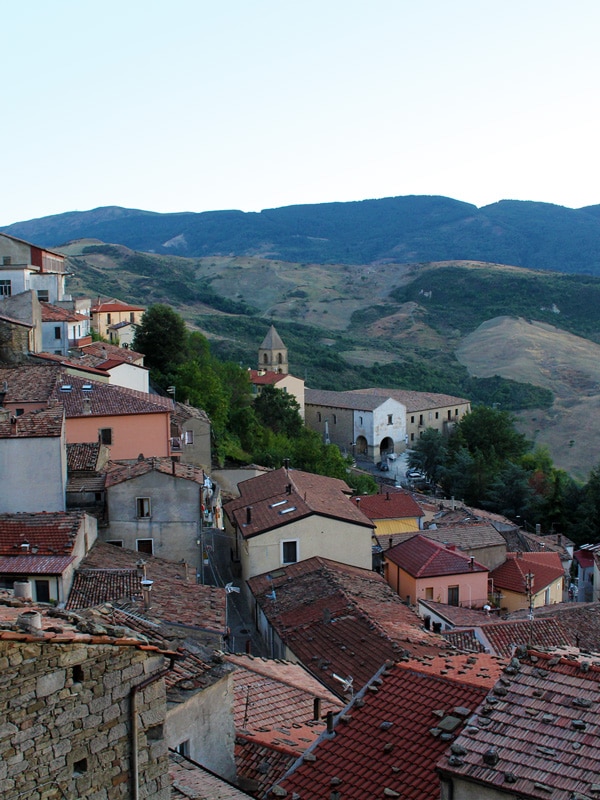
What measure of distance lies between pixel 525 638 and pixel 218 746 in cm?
1351

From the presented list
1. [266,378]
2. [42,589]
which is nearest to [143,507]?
[42,589]

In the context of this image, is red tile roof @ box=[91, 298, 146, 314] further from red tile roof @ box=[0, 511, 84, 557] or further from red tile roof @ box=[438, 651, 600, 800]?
red tile roof @ box=[438, 651, 600, 800]

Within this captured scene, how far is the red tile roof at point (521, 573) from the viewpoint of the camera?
102ft

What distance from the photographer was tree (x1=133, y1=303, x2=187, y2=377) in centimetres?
4812

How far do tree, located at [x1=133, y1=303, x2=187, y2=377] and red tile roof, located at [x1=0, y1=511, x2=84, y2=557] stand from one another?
2891cm

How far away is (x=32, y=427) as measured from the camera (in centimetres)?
2053

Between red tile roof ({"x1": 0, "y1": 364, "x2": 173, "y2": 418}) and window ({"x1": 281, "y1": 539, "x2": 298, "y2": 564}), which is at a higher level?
red tile roof ({"x1": 0, "y1": 364, "x2": 173, "y2": 418})

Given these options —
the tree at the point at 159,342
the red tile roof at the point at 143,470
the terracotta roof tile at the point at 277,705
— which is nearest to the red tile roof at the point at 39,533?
the red tile roof at the point at 143,470

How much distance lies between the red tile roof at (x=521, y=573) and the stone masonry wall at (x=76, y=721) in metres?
25.3

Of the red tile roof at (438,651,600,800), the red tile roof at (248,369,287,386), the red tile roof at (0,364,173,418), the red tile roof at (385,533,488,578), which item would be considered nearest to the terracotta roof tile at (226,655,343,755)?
the red tile roof at (438,651,600,800)

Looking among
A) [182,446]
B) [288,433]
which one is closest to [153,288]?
[288,433]

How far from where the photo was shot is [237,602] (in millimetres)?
25328

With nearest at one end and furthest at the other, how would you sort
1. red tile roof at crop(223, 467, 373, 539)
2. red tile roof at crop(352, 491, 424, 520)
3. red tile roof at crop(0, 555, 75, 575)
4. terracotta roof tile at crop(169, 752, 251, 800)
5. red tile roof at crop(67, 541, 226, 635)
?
1. terracotta roof tile at crop(169, 752, 251, 800)
2. red tile roof at crop(67, 541, 226, 635)
3. red tile roof at crop(0, 555, 75, 575)
4. red tile roof at crop(223, 467, 373, 539)
5. red tile roof at crop(352, 491, 424, 520)

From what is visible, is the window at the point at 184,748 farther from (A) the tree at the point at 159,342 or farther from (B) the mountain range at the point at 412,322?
(B) the mountain range at the point at 412,322
